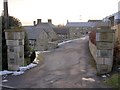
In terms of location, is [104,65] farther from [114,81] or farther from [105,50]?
[114,81]

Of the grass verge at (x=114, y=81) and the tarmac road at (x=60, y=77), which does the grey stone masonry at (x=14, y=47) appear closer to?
the tarmac road at (x=60, y=77)

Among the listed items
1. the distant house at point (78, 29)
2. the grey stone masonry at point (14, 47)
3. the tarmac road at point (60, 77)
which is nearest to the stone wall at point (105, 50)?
the tarmac road at point (60, 77)

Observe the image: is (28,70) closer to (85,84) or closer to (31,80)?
(31,80)

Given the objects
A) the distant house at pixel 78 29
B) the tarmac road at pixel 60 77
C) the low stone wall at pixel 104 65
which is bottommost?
the tarmac road at pixel 60 77

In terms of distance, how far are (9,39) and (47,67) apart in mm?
2797

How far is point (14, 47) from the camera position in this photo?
1314 cm

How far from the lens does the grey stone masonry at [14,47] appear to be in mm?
13055

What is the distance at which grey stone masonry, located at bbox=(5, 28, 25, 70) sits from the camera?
13.1m

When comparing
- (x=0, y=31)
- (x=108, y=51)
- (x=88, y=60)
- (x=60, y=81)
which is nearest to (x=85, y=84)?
(x=60, y=81)

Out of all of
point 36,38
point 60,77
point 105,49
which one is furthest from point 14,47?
point 36,38

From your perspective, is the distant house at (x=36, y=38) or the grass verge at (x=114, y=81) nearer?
the grass verge at (x=114, y=81)

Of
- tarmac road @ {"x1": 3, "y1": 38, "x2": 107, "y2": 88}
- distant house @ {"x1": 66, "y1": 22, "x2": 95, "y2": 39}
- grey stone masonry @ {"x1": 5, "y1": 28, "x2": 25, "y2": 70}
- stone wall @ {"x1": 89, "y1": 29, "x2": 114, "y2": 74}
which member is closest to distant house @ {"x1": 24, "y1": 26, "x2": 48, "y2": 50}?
distant house @ {"x1": 66, "y1": 22, "x2": 95, "y2": 39}

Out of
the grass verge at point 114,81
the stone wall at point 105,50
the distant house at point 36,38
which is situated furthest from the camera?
the distant house at point 36,38

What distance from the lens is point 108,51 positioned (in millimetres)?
11594
